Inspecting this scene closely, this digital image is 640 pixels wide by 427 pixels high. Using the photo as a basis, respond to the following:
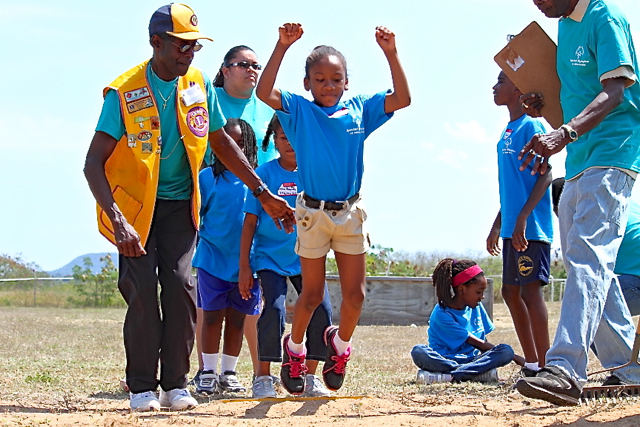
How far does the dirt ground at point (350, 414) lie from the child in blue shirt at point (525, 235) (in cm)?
126

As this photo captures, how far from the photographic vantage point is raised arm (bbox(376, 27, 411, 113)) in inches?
196

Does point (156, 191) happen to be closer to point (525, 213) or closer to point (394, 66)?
point (394, 66)

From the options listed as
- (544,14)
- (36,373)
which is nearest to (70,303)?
(36,373)

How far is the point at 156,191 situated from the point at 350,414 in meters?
1.65

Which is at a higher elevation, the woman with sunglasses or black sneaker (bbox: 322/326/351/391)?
the woman with sunglasses

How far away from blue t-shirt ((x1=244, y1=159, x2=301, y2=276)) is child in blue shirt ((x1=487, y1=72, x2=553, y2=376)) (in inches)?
64.5

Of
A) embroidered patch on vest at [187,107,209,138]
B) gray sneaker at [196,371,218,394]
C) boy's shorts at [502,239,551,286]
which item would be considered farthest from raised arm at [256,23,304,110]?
boy's shorts at [502,239,551,286]

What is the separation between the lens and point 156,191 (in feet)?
15.5

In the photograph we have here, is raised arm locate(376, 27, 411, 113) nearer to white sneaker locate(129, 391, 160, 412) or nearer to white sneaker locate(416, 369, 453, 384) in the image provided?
white sneaker locate(129, 391, 160, 412)

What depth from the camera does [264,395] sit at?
5.61 meters

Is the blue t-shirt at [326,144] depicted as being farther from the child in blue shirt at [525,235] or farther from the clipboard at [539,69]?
the child in blue shirt at [525,235]

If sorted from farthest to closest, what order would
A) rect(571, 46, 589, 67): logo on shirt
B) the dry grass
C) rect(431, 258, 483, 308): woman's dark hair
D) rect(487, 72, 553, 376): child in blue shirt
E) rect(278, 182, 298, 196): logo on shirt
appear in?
rect(431, 258, 483, 308): woman's dark hair → rect(487, 72, 553, 376): child in blue shirt → the dry grass → rect(278, 182, 298, 196): logo on shirt → rect(571, 46, 589, 67): logo on shirt

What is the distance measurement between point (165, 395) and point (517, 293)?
9.50 feet

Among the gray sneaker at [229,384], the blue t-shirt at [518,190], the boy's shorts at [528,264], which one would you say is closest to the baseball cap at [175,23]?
the gray sneaker at [229,384]
